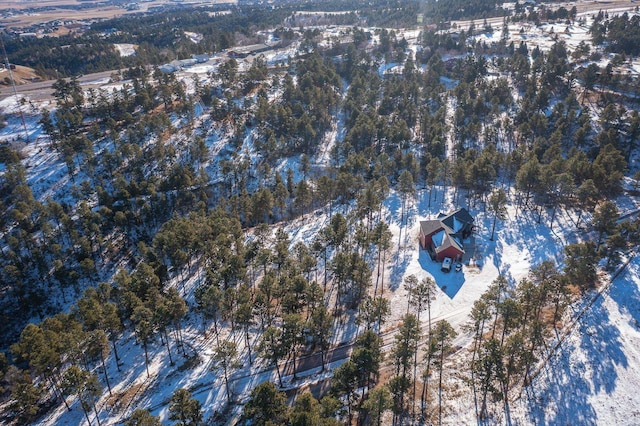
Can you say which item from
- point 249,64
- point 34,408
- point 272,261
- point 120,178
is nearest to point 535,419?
point 272,261

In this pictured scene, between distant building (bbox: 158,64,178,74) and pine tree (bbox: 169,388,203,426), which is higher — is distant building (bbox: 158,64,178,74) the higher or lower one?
the higher one

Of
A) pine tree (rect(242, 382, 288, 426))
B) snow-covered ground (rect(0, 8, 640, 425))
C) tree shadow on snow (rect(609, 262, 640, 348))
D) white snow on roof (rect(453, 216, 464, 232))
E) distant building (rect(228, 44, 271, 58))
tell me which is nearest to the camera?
pine tree (rect(242, 382, 288, 426))

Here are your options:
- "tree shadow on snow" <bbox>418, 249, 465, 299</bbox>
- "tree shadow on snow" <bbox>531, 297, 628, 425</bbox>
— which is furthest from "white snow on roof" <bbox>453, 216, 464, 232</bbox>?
"tree shadow on snow" <bbox>531, 297, 628, 425</bbox>

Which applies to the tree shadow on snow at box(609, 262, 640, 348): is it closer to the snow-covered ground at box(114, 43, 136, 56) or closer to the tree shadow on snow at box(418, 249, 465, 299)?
the tree shadow on snow at box(418, 249, 465, 299)

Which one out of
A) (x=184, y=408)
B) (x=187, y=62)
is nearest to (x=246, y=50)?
(x=187, y=62)

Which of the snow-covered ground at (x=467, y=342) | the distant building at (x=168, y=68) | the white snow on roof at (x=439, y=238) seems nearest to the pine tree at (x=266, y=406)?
the snow-covered ground at (x=467, y=342)

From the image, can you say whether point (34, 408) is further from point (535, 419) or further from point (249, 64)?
point (249, 64)

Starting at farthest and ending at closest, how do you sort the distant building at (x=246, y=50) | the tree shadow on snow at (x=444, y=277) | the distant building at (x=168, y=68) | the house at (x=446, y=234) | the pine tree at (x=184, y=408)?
the distant building at (x=246, y=50) → the distant building at (x=168, y=68) → the house at (x=446, y=234) → the tree shadow on snow at (x=444, y=277) → the pine tree at (x=184, y=408)

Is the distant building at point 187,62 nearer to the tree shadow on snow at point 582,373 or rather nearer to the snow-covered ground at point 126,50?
the snow-covered ground at point 126,50

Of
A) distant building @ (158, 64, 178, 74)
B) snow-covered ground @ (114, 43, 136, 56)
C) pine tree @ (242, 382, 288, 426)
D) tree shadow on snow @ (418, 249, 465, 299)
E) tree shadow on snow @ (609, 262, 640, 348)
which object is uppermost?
snow-covered ground @ (114, 43, 136, 56)
